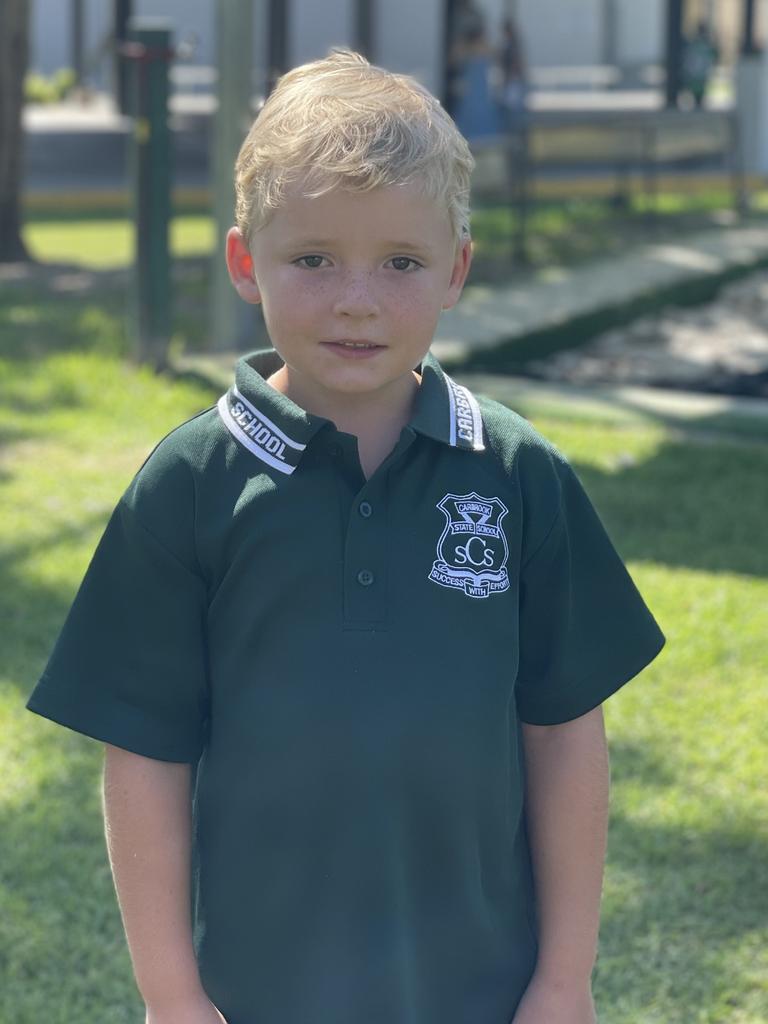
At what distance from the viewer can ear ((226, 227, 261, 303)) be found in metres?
1.74

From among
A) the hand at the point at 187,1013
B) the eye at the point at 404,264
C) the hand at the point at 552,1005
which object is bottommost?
the hand at the point at 552,1005

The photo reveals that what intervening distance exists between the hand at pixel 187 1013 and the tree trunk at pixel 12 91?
30.8ft

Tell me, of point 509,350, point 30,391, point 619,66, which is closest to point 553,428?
point 509,350

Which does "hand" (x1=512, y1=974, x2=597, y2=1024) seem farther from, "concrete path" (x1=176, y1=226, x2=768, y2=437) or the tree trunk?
the tree trunk

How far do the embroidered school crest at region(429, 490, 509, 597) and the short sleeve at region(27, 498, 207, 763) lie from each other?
0.83 feet

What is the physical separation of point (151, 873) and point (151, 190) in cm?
584

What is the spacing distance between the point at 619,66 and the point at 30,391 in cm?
2119

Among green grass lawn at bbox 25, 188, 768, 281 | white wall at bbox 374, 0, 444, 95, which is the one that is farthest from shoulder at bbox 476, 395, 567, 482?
white wall at bbox 374, 0, 444, 95

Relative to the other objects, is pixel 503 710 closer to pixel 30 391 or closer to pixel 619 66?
pixel 30 391

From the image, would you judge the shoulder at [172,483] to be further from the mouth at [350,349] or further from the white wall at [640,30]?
the white wall at [640,30]

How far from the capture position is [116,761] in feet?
5.51

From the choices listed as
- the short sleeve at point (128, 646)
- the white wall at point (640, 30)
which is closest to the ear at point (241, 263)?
the short sleeve at point (128, 646)

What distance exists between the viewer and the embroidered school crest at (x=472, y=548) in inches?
64.8

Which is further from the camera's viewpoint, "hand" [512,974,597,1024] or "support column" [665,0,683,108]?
"support column" [665,0,683,108]
